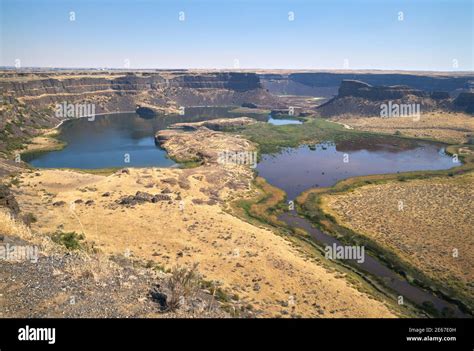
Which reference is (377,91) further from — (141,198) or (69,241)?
(69,241)

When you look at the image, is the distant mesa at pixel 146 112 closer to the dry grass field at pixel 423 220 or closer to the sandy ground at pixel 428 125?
the sandy ground at pixel 428 125

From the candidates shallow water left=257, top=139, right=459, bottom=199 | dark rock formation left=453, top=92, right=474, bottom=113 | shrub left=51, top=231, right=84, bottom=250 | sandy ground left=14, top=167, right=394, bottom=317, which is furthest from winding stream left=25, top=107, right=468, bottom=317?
dark rock formation left=453, top=92, right=474, bottom=113

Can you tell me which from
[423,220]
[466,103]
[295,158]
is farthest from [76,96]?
[466,103]

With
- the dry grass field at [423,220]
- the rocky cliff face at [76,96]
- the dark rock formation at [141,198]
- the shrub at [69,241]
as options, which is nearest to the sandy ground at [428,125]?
the dry grass field at [423,220]

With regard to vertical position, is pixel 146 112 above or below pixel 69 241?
above

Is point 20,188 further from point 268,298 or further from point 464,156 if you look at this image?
point 464,156

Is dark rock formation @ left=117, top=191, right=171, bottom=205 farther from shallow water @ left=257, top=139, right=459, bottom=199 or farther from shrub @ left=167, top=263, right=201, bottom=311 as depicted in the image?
shrub @ left=167, top=263, right=201, bottom=311
